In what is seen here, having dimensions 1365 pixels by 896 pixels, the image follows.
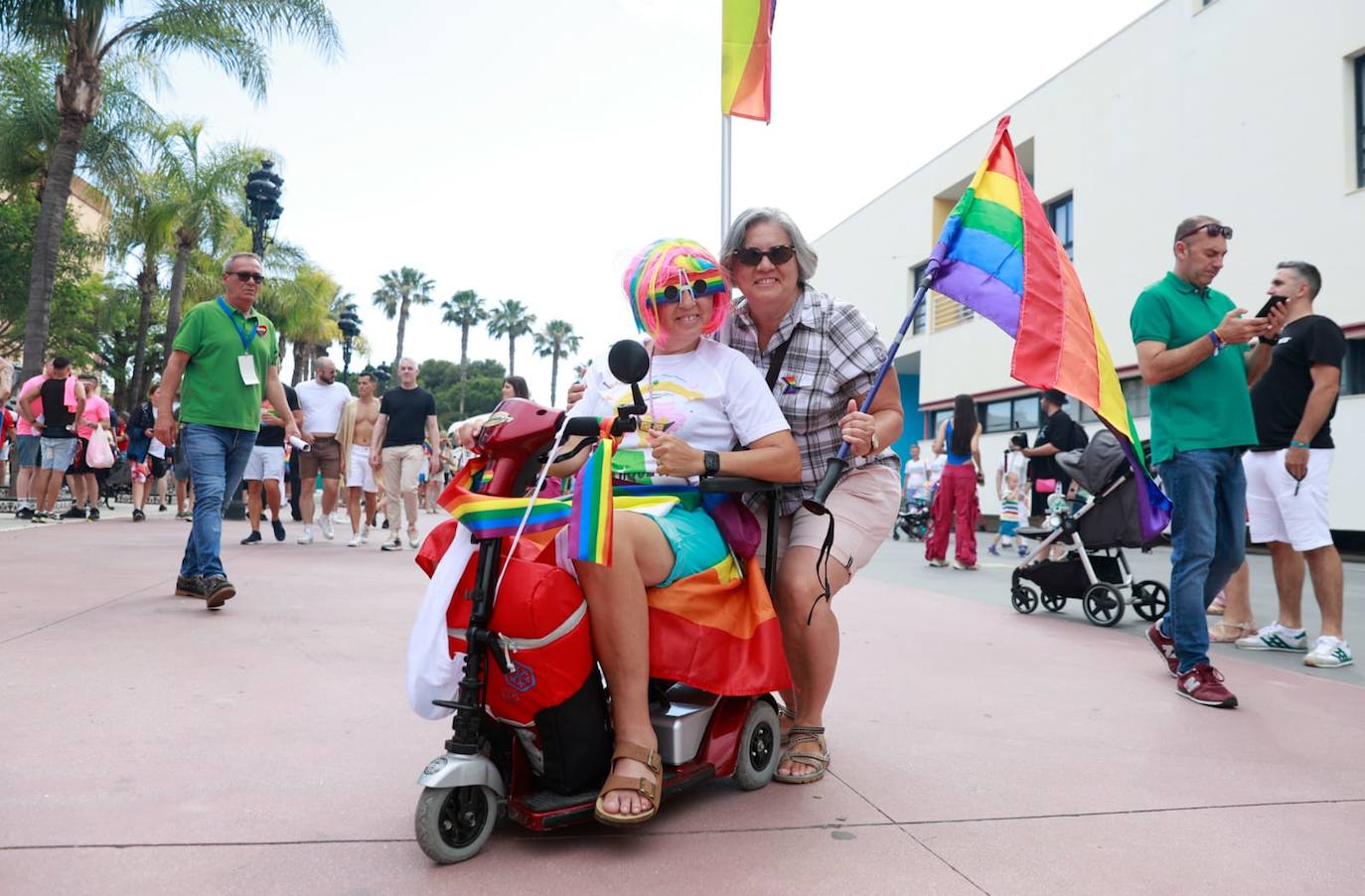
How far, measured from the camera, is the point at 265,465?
10180 millimetres

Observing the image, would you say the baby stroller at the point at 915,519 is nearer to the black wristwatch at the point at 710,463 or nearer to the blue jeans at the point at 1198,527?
the blue jeans at the point at 1198,527

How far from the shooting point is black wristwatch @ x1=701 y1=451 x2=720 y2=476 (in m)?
2.45

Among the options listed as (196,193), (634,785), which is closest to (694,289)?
(634,785)

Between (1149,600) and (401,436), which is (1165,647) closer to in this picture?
(1149,600)

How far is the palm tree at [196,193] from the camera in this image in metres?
24.5

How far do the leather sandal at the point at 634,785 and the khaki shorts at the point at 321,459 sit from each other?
29.3 ft

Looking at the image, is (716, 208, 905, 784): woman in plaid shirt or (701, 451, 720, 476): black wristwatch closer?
(701, 451, 720, 476): black wristwatch

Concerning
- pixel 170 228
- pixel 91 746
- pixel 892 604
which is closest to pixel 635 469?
pixel 91 746

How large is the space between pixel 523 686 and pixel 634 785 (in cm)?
36

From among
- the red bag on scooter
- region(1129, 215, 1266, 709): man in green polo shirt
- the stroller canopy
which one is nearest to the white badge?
the red bag on scooter

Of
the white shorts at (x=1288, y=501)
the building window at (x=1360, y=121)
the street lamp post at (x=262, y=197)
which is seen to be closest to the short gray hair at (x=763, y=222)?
the white shorts at (x=1288, y=501)

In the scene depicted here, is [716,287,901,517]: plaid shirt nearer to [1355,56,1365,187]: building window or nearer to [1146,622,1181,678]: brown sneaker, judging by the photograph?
[1146,622,1181,678]: brown sneaker

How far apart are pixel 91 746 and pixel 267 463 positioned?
25.7 ft

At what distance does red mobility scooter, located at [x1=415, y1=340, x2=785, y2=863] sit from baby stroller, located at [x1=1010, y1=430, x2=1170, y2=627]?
4537 millimetres
